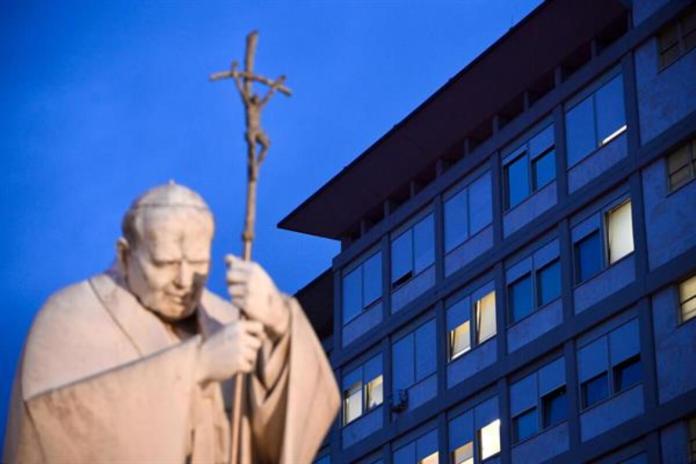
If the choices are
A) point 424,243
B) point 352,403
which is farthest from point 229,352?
point 352,403

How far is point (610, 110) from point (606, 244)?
394 cm

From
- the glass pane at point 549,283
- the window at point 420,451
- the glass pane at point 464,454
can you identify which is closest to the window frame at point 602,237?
the glass pane at point 549,283

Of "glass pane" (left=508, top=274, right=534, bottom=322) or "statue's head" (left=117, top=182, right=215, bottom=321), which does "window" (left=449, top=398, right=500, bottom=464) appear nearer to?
"glass pane" (left=508, top=274, right=534, bottom=322)

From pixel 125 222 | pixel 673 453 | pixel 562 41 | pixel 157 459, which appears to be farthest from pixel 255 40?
pixel 562 41

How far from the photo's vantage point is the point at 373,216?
75188mm

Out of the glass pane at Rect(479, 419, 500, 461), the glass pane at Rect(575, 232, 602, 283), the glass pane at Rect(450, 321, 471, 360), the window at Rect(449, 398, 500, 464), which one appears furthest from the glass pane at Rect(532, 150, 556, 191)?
the glass pane at Rect(479, 419, 500, 461)

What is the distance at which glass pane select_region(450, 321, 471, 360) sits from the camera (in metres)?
67.4

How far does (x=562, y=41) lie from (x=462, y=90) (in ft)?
14.0

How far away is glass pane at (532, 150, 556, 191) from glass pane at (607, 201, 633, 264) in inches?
142

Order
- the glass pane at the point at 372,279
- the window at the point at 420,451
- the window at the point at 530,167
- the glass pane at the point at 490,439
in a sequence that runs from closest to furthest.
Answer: the glass pane at the point at 490,439, the window at the point at 530,167, the window at the point at 420,451, the glass pane at the point at 372,279

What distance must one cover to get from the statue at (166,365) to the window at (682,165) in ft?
155

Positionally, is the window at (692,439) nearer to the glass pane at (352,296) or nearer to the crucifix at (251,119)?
the glass pane at (352,296)

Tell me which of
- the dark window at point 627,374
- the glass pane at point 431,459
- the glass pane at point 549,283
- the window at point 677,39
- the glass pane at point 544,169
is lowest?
the dark window at point 627,374

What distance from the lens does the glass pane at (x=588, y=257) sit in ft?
202
